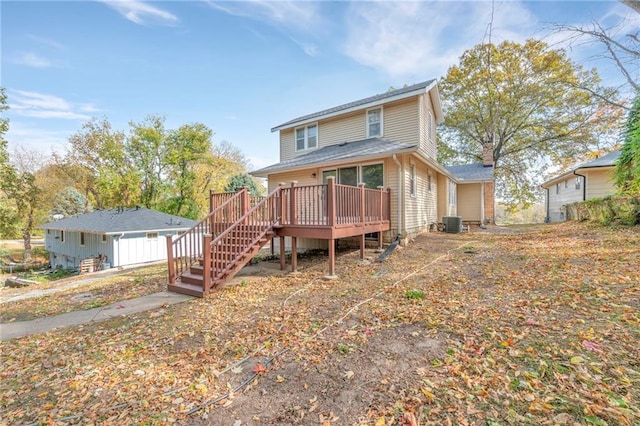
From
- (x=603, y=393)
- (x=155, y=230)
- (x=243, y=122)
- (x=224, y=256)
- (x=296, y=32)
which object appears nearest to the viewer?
(x=603, y=393)

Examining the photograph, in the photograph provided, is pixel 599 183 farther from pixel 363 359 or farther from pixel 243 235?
pixel 363 359

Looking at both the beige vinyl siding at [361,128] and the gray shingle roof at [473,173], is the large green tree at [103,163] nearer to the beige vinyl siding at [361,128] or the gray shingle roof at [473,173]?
the beige vinyl siding at [361,128]

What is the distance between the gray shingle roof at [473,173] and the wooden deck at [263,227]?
43.0ft

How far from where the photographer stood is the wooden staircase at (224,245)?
579 cm

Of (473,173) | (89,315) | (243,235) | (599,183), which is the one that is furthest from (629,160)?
(89,315)

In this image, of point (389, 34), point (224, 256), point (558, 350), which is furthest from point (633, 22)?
point (224, 256)

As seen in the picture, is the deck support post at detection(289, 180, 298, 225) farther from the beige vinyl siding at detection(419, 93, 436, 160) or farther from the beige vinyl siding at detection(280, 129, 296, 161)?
the beige vinyl siding at detection(280, 129, 296, 161)

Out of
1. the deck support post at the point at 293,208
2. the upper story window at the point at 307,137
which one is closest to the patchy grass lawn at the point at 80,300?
the deck support post at the point at 293,208

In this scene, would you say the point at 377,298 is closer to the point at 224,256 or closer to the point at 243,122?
the point at 224,256

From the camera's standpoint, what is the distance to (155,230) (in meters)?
17.6

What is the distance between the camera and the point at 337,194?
6.93 meters

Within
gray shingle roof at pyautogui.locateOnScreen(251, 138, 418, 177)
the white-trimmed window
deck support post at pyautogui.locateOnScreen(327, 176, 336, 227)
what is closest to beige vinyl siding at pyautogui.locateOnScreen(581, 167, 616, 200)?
the white-trimmed window

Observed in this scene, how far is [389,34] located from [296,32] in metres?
3.97

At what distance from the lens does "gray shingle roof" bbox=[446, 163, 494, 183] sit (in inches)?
709
